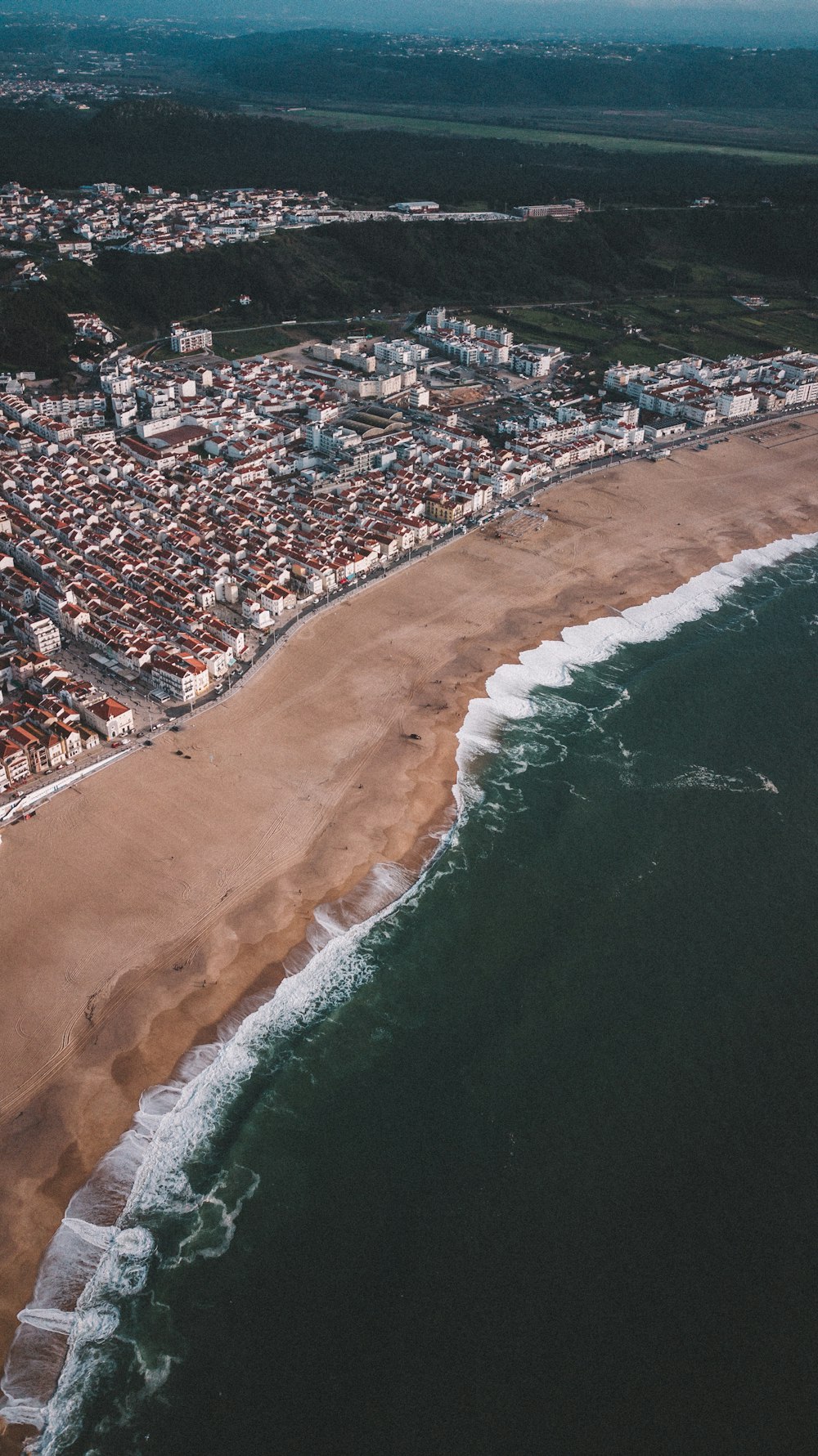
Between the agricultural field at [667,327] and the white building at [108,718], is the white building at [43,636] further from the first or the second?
the agricultural field at [667,327]

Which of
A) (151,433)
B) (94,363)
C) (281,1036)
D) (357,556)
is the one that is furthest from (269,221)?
(281,1036)

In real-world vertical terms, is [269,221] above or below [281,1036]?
above

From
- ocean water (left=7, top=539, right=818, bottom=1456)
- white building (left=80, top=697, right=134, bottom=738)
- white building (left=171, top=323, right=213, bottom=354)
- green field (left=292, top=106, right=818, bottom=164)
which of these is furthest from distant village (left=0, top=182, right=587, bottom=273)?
ocean water (left=7, top=539, right=818, bottom=1456)

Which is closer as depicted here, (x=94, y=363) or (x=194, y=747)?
(x=194, y=747)

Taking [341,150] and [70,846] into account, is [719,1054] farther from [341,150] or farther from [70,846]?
[341,150]

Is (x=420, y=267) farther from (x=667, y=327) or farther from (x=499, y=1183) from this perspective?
(x=499, y=1183)

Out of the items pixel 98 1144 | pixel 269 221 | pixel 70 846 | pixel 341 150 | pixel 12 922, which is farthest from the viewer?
pixel 341 150

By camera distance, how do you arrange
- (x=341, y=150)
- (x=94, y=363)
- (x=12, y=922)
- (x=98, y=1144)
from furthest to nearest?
(x=341, y=150) < (x=94, y=363) < (x=12, y=922) < (x=98, y=1144)
